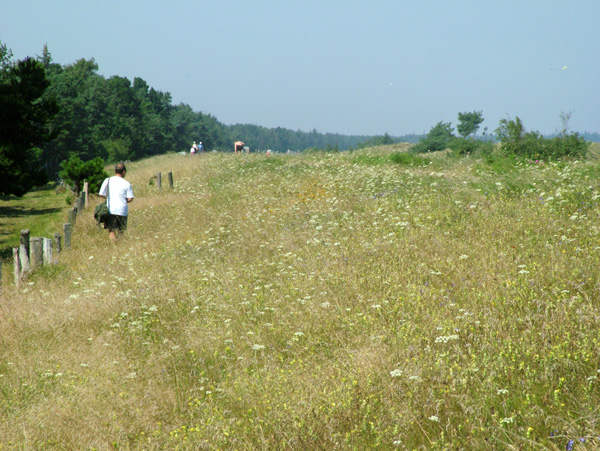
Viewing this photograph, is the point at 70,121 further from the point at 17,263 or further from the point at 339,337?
the point at 339,337

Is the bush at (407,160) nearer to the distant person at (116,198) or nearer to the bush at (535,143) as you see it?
the bush at (535,143)

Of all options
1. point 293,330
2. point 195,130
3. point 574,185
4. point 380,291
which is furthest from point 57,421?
point 195,130

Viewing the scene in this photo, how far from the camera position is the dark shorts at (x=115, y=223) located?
11359mm

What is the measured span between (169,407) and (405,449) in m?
2.03

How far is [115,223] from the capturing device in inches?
450

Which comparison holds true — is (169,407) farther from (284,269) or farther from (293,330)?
(284,269)

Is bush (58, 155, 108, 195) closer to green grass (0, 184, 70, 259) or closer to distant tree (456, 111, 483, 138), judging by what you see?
green grass (0, 184, 70, 259)

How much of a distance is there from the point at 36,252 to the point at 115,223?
78.8 inches

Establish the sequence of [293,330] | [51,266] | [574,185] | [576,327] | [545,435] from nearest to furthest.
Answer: [545,435] → [576,327] → [293,330] → [574,185] → [51,266]

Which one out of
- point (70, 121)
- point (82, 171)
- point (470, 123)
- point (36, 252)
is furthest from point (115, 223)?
point (470, 123)

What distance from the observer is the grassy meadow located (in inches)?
138

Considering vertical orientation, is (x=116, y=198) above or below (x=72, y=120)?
below

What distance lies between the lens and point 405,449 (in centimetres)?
329

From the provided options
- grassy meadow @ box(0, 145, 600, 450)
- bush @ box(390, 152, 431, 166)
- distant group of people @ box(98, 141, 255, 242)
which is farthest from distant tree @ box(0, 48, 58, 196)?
bush @ box(390, 152, 431, 166)
